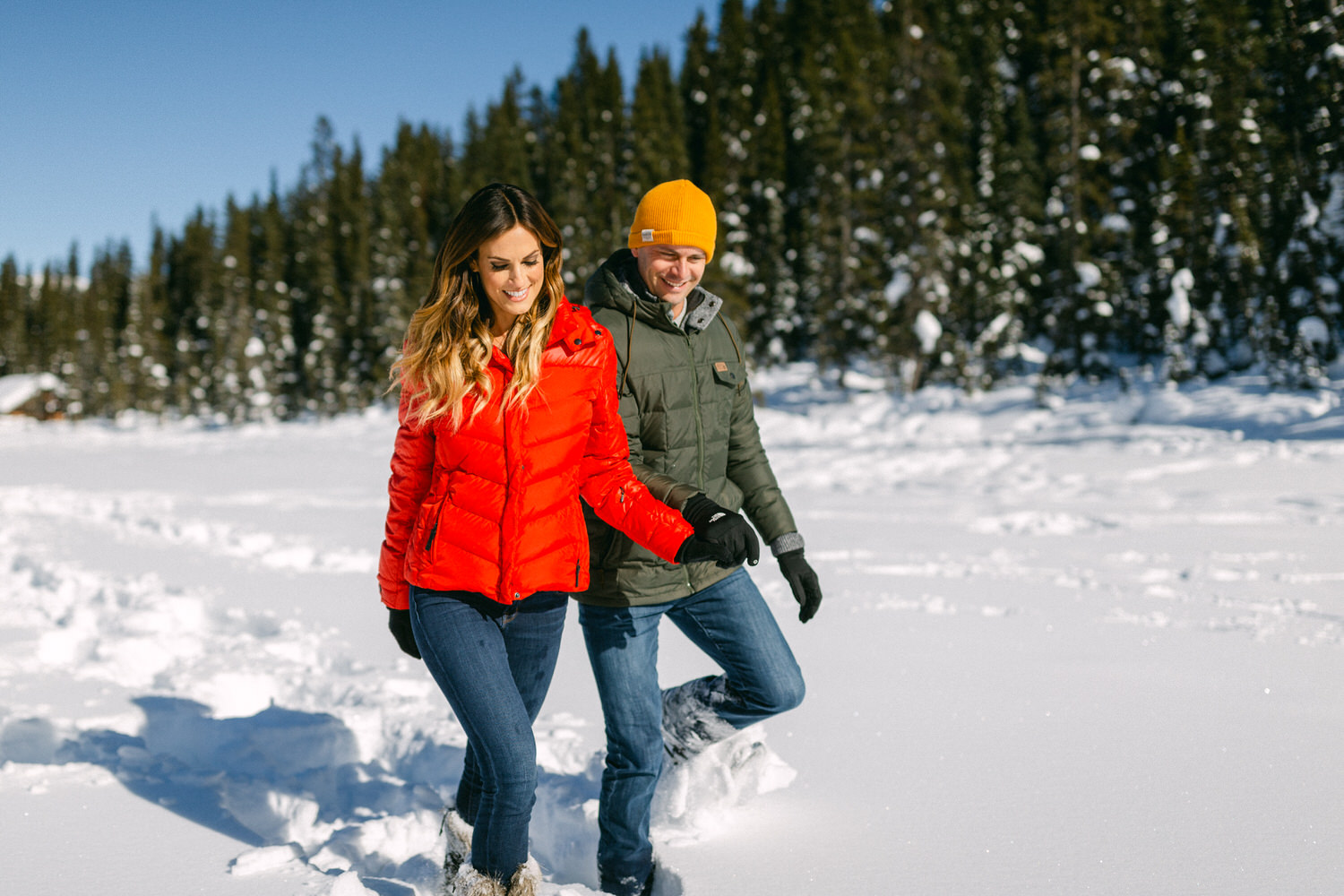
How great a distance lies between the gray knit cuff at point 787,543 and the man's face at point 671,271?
717 mm

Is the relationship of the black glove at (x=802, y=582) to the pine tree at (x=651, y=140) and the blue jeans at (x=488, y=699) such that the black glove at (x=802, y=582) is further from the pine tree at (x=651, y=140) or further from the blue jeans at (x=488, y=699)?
the pine tree at (x=651, y=140)

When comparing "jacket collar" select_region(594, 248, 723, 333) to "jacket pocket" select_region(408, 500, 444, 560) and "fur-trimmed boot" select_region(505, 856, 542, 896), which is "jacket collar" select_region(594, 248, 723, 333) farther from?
"fur-trimmed boot" select_region(505, 856, 542, 896)

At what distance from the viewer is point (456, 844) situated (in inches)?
88.7

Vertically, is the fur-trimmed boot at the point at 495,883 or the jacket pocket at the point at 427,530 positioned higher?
the jacket pocket at the point at 427,530

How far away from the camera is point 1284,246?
17.2 m

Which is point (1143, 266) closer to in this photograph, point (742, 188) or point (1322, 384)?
point (1322, 384)

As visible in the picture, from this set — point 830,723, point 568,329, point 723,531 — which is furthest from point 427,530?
point 830,723

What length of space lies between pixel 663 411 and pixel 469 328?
58 centimetres

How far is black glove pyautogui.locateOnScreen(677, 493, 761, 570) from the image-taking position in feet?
6.81

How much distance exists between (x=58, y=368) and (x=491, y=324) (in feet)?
234

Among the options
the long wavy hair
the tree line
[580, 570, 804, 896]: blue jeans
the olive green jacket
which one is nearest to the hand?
the olive green jacket

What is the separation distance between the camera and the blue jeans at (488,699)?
1.93 metres

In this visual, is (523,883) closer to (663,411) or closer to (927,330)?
(663,411)

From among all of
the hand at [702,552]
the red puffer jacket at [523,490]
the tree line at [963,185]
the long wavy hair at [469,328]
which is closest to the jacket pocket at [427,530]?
the red puffer jacket at [523,490]
